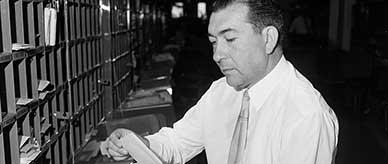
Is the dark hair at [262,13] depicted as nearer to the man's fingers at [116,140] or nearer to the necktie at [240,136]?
the necktie at [240,136]

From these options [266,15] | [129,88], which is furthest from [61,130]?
[129,88]

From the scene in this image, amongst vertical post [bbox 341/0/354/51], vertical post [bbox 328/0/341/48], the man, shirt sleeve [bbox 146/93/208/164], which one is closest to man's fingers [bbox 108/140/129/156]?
the man

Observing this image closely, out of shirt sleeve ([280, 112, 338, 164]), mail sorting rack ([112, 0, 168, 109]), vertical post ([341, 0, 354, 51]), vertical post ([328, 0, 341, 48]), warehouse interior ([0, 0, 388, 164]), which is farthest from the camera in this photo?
vertical post ([328, 0, 341, 48])

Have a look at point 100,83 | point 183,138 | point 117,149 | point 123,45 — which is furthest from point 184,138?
point 123,45

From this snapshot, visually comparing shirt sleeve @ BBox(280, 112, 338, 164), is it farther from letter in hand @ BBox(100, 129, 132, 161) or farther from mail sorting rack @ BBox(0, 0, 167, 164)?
mail sorting rack @ BBox(0, 0, 167, 164)

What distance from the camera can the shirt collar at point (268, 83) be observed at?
135cm

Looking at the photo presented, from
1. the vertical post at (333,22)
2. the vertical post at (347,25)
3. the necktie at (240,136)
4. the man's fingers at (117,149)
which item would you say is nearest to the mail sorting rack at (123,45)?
the man's fingers at (117,149)

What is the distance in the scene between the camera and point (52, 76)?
69.2 inches

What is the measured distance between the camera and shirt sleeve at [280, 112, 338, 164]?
119cm

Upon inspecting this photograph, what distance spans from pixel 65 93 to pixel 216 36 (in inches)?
34.2

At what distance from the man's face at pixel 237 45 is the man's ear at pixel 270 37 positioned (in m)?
0.01

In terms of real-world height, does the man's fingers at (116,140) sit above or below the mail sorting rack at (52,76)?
below

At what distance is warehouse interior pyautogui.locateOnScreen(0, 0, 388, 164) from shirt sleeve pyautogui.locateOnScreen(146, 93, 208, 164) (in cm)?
33

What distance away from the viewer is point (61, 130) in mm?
1885
